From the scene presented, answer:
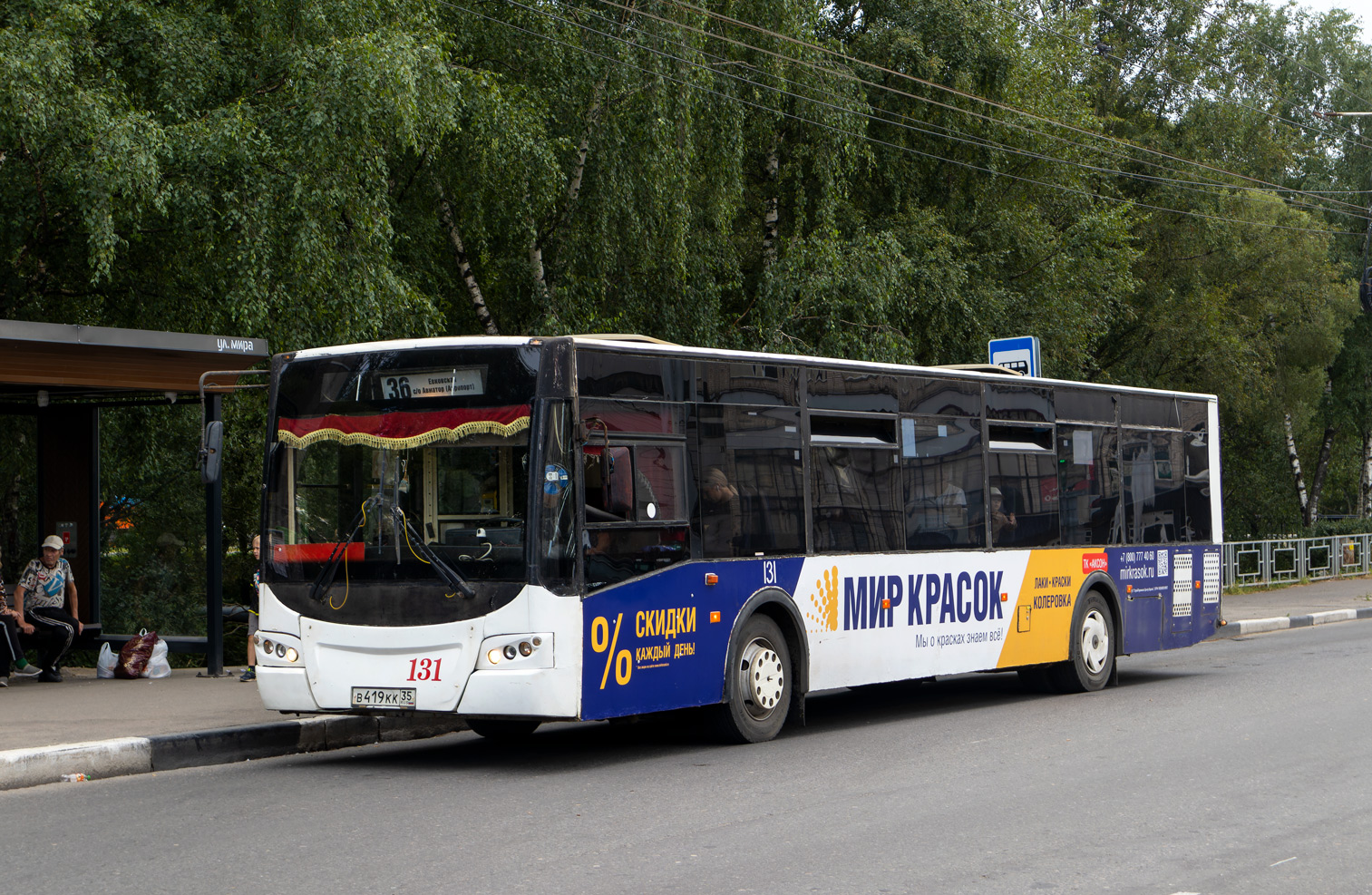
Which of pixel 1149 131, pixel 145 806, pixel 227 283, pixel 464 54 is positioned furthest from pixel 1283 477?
pixel 145 806

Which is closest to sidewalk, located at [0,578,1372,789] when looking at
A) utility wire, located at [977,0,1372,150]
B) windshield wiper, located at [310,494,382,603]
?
windshield wiper, located at [310,494,382,603]

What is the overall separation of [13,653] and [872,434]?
28.7 ft

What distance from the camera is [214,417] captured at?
15352 mm

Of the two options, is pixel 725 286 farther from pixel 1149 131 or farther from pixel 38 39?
pixel 1149 131

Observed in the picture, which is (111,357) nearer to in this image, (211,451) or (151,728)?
(211,451)

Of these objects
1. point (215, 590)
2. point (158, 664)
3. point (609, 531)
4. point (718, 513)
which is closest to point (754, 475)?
point (718, 513)

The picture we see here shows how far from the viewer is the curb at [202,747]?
9.63 meters

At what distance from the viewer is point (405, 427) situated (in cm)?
1005

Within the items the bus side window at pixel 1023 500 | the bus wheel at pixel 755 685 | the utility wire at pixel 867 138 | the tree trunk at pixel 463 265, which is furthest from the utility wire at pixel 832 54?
the bus wheel at pixel 755 685

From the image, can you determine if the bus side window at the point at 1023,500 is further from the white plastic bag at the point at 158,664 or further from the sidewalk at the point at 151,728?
the white plastic bag at the point at 158,664

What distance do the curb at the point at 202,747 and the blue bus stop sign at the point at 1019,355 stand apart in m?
9.89

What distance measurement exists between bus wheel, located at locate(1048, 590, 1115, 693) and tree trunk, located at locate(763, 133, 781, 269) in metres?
12.6

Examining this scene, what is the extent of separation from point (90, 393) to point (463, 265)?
7213mm

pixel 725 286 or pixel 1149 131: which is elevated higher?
pixel 1149 131
